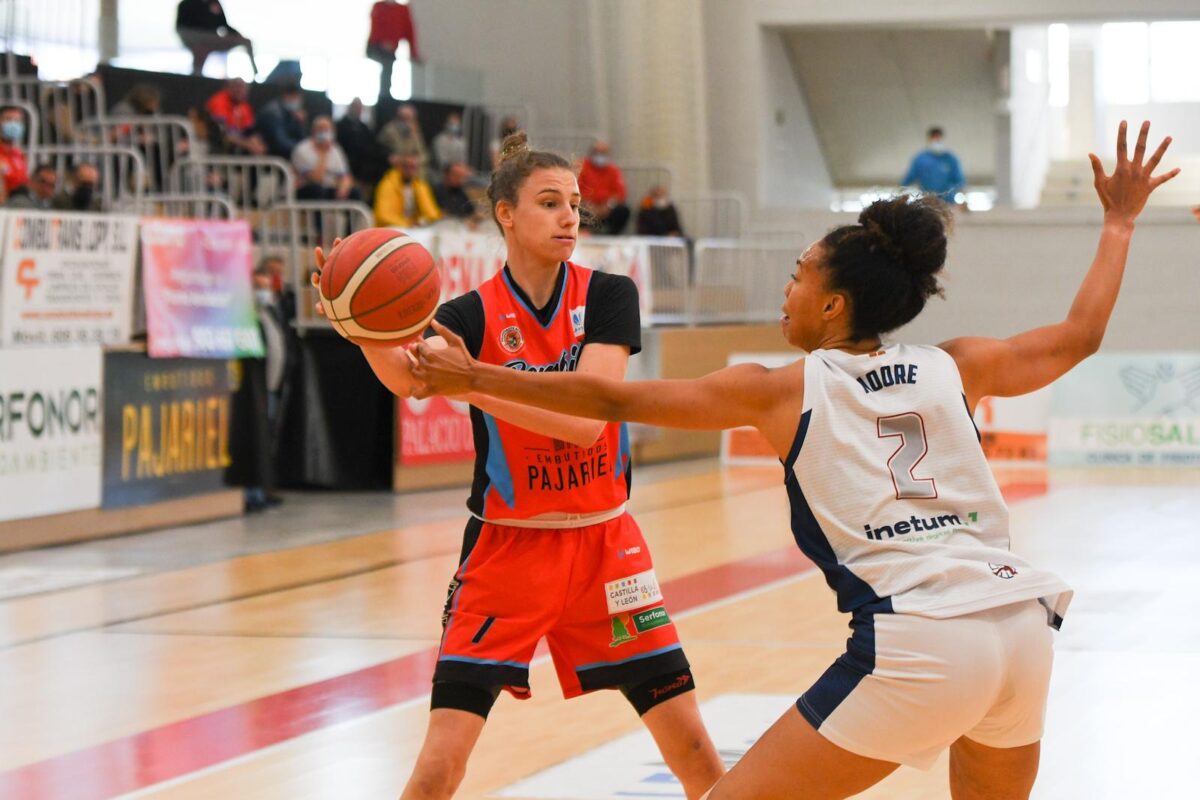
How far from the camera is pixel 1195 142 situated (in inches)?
1123

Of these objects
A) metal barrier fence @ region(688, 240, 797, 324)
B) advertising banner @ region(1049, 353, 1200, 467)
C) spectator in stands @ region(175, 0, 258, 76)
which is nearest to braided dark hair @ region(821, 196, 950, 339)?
advertising banner @ region(1049, 353, 1200, 467)

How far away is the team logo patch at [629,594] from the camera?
402 cm

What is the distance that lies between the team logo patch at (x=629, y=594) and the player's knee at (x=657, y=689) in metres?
0.18

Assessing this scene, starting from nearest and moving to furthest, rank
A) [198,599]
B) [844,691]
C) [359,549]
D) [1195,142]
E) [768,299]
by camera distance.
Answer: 1. [844,691]
2. [198,599]
3. [359,549]
4. [768,299]
5. [1195,142]

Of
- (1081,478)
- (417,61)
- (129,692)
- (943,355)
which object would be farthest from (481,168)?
(943,355)

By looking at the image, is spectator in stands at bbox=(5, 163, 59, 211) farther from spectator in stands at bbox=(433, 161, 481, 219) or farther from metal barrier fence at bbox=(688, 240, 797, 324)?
metal barrier fence at bbox=(688, 240, 797, 324)

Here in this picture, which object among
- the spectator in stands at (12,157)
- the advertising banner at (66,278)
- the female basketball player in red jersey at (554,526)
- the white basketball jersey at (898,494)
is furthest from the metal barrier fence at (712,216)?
the white basketball jersey at (898,494)

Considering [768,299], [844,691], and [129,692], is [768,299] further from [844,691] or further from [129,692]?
[844,691]

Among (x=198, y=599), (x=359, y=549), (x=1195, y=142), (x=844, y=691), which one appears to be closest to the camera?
(x=844, y=691)

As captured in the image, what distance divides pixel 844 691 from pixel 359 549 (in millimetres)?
8470

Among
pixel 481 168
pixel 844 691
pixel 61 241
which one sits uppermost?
pixel 481 168

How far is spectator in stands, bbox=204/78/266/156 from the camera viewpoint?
1686 cm

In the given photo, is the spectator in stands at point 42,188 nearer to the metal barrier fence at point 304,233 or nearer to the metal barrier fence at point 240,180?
the metal barrier fence at point 304,233

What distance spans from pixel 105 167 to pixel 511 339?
11.3m
